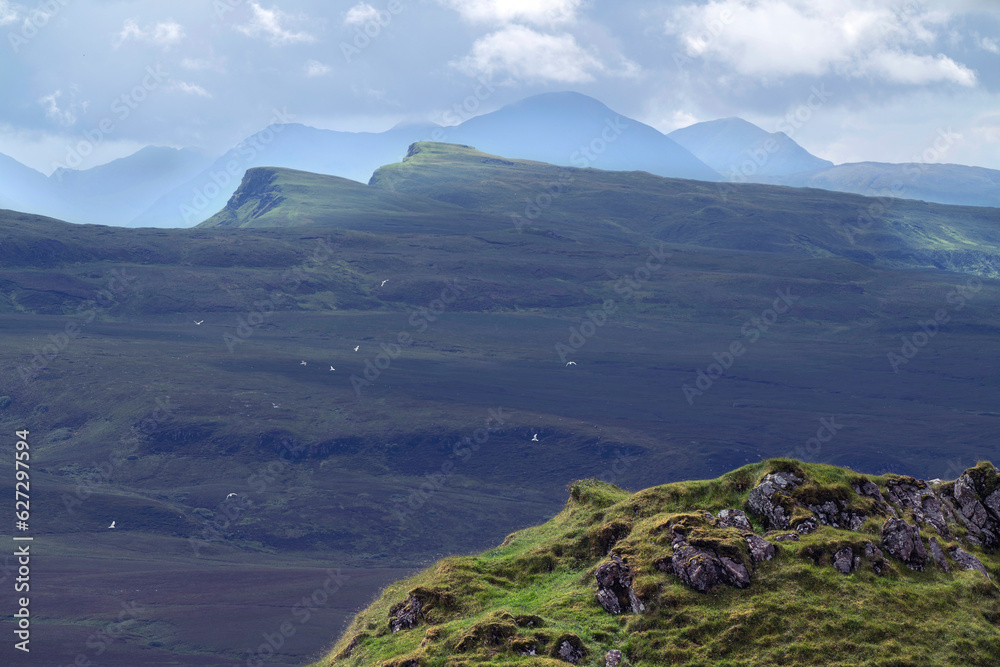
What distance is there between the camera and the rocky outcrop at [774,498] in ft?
72.0

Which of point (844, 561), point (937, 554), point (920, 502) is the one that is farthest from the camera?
point (920, 502)

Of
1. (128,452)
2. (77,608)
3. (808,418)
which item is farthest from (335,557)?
(808,418)

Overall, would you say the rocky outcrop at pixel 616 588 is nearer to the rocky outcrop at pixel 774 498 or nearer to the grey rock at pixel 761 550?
the grey rock at pixel 761 550

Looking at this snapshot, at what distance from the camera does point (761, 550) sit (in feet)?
68.2

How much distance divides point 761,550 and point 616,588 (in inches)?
129

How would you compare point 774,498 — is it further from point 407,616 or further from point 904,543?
point 407,616

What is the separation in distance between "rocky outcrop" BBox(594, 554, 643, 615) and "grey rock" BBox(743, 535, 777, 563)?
2.69 meters

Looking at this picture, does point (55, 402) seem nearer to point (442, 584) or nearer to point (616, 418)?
point (616, 418)

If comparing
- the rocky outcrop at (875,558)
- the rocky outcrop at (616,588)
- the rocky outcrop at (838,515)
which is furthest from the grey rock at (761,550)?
the rocky outcrop at (616,588)

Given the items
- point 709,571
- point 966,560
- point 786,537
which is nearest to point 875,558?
point 786,537

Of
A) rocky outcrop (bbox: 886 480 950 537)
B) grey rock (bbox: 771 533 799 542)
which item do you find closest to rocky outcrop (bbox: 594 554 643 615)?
grey rock (bbox: 771 533 799 542)

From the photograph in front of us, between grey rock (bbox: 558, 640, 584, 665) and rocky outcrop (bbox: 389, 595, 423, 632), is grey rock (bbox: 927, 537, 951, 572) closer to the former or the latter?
grey rock (bbox: 558, 640, 584, 665)

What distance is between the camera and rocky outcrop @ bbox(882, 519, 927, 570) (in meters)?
20.9

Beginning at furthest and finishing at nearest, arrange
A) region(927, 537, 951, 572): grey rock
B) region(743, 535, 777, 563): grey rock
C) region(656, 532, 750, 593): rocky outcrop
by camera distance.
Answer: region(927, 537, 951, 572): grey rock → region(743, 535, 777, 563): grey rock → region(656, 532, 750, 593): rocky outcrop
